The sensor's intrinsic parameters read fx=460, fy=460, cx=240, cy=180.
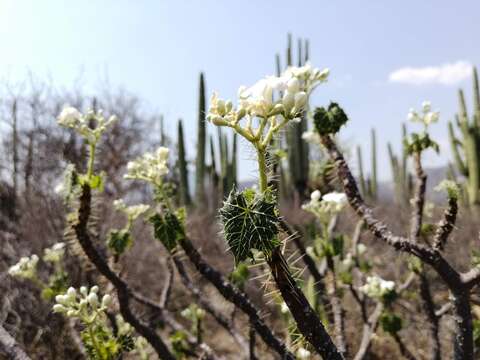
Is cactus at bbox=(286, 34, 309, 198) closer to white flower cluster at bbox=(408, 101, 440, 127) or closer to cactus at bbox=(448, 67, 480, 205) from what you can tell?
cactus at bbox=(448, 67, 480, 205)

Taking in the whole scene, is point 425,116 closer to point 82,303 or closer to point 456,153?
point 82,303

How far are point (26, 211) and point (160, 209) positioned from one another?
5.67m

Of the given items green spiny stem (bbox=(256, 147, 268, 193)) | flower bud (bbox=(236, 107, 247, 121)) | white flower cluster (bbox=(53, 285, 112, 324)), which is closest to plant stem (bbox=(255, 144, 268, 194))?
green spiny stem (bbox=(256, 147, 268, 193))

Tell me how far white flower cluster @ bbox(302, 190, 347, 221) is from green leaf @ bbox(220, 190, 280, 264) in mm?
1663

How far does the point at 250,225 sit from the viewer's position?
141 cm

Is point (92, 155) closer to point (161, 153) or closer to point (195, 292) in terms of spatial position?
point (161, 153)

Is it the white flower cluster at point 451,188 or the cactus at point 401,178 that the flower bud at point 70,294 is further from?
the cactus at point 401,178

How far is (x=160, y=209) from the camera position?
10.4 ft

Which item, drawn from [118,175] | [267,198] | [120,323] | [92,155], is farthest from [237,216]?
[118,175]

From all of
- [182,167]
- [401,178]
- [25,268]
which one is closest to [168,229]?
[25,268]

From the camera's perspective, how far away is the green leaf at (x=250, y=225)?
1400 mm

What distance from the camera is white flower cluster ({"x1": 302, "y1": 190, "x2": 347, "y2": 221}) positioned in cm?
307

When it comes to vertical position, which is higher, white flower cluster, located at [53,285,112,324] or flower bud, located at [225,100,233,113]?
flower bud, located at [225,100,233,113]

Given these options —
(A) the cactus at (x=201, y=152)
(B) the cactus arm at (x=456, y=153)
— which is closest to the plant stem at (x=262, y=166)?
(A) the cactus at (x=201, y=152)
